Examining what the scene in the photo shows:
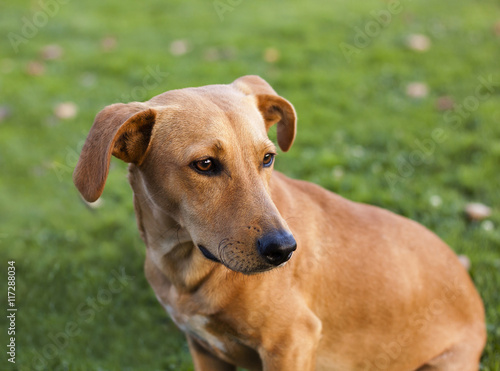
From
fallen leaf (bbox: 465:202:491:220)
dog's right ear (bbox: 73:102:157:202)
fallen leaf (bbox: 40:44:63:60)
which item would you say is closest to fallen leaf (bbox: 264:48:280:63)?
fallen leaf (bbox: 40:44:63:60)

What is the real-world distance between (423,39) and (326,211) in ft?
18.0

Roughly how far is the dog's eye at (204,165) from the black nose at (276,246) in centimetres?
46

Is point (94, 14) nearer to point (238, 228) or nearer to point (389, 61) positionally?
point (389, 61)

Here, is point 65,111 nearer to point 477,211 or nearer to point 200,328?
point 200,328

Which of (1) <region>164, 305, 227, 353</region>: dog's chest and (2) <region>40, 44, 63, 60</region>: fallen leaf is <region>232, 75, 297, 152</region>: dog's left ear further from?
(2) <region>40, 44, 63, 60</region>: fallen leaf

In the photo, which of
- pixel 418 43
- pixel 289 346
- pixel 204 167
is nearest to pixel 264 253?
pixel 204 167

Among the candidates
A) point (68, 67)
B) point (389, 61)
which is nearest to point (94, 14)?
point (68, 67)

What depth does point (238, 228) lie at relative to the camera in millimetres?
2531

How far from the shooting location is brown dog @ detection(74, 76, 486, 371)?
8.63ft

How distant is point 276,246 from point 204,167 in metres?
0.55

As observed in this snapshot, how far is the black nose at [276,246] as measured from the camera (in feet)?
7.97

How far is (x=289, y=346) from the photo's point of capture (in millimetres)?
2871

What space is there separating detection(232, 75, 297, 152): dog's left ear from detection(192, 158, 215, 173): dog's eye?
0.64 meters

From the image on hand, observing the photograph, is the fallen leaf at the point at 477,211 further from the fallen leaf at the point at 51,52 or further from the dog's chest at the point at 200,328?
the fallen leaf at the point at 51,52
